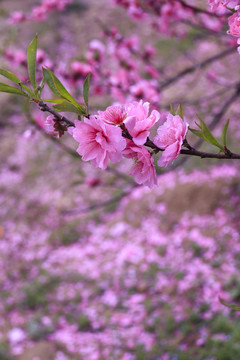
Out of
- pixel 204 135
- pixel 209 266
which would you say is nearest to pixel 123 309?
pixel 209 266

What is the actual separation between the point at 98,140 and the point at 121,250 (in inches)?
158

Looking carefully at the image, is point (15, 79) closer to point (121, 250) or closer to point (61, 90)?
point (61, 90)

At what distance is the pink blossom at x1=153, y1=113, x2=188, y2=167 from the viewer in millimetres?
727

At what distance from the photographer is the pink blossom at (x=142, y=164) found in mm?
739

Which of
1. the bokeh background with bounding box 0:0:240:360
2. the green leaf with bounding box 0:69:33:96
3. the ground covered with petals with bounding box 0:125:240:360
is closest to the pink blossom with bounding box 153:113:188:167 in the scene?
the green leaf with bounding box 0:69:33:96

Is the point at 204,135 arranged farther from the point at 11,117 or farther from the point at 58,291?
the point at 11,117

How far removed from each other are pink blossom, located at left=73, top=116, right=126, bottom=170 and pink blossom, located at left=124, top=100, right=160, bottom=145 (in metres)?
0.02

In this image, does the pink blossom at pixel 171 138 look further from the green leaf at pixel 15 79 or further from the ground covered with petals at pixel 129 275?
the ground covered with petals at pixel 129 275

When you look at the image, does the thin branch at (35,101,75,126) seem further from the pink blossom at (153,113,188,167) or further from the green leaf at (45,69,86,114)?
the pink blossom at (153,113,188,167)

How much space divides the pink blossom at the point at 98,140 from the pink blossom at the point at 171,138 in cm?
9

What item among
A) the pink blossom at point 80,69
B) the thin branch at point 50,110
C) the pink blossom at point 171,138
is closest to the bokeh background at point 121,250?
the pink blossom at point 80,69

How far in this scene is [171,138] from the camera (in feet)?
2.48

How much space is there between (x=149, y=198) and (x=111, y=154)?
4704mm

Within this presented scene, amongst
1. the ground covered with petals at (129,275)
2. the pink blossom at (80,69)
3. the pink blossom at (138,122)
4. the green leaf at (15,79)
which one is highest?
the pink blossom at (138,122)
